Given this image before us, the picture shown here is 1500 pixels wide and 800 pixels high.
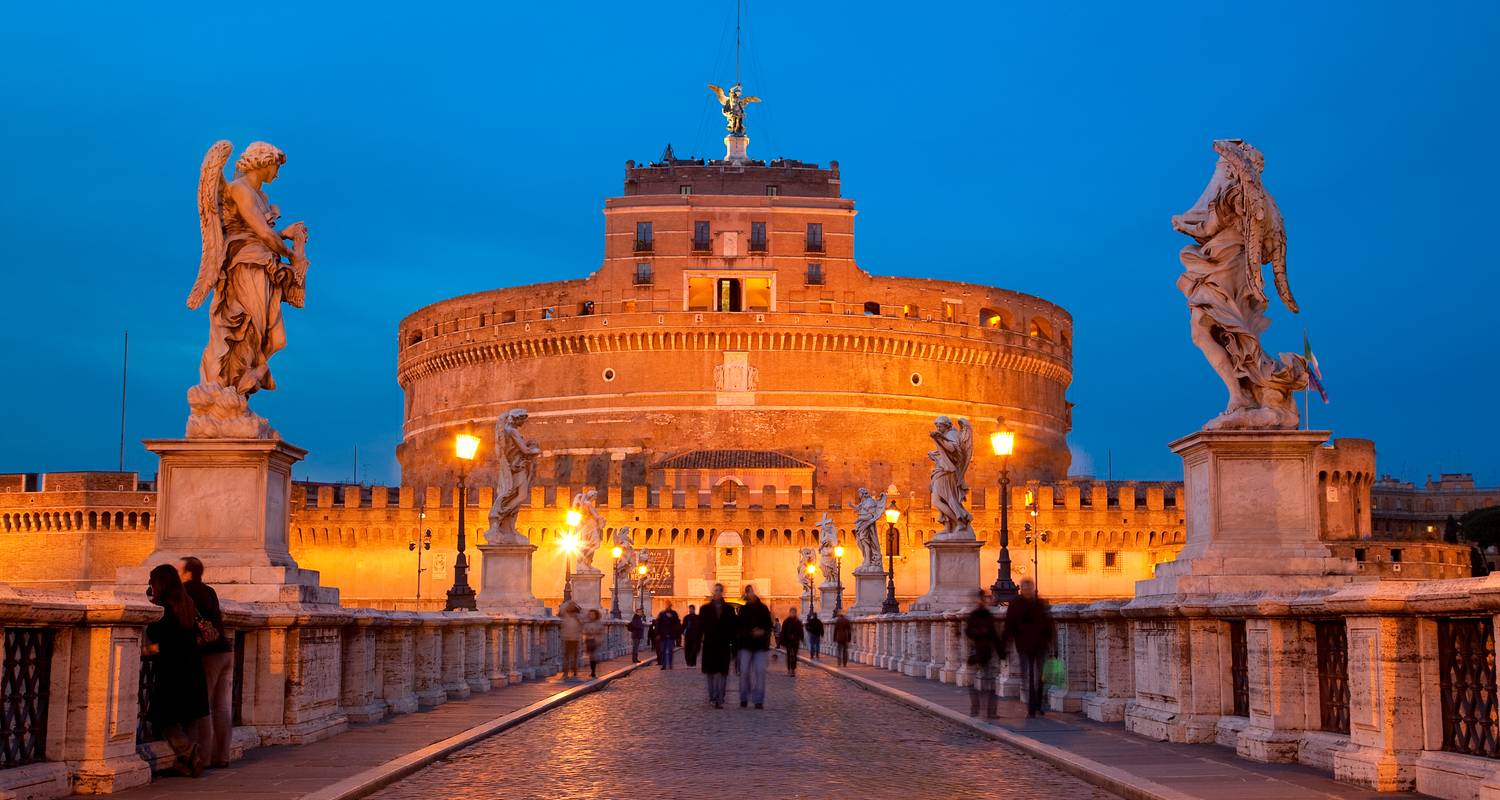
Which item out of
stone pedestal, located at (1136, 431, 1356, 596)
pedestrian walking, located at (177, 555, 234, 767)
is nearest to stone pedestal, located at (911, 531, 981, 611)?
stone pedestal, located at (1136, 431, 1356, 596)

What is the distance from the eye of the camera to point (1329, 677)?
859 cm

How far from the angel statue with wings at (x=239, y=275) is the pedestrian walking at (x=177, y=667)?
217cm

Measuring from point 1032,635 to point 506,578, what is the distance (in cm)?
1096

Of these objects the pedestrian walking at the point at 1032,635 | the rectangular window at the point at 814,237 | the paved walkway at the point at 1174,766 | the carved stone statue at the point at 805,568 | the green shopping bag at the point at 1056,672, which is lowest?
the paved walkway at the point at 1174,766

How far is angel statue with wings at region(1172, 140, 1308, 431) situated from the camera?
1060 centimetres

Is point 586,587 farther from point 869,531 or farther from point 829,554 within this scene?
point 829,554

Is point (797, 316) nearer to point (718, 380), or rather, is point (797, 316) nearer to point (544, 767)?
point (718, 380)

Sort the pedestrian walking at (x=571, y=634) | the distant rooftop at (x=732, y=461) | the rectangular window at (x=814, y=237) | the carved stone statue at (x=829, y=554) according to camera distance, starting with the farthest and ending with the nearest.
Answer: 1. the rectangular window at (x=814, y=237)
2. the distant rooftop at (x=732, y=461)
3. the carved stone statue at (x=829, y=554)
4. the pedestrian walking at (x=571, y=634)

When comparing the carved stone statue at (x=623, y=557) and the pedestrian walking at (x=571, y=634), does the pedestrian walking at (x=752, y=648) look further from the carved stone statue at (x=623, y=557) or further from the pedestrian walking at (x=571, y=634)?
the carved stone statue at (x=623, y=557)

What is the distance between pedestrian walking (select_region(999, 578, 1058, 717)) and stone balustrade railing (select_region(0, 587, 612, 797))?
486cm

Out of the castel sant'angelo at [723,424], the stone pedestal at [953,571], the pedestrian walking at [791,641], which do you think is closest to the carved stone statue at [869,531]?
the pedestrian walking at [791,641]

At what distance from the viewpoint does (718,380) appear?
7694cm

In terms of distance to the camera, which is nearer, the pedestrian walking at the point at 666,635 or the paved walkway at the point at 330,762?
the paved walkway at the point at 330,762

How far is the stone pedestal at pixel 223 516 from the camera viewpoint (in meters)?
10.2
